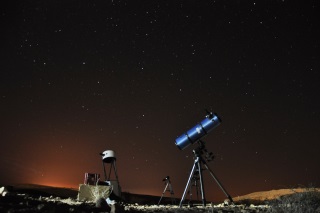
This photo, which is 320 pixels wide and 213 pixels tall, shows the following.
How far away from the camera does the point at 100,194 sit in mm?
12656

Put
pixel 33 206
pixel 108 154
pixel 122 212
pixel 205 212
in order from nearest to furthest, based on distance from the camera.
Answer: pixel 33 206
pixel 122 212
pixel 205 212
pixel 108 154

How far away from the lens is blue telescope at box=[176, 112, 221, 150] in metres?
12.1

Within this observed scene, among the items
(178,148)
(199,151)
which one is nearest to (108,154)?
(178,148)

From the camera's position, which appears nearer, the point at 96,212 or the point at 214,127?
the point at 96,212

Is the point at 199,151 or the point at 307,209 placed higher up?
the point at 199,151

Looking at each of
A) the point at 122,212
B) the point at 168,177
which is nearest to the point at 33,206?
the point at 122,212

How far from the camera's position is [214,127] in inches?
476

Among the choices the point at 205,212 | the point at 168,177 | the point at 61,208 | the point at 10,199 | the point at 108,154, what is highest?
the point at 108,154

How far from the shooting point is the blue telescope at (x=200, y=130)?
12062mm

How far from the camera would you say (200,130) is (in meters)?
12.1

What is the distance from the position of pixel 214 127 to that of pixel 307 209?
3.76 meters

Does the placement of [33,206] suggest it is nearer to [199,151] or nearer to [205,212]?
[205,212]

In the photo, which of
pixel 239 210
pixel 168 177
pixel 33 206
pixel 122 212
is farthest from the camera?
pixel 168 177

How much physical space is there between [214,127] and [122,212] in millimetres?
4901
